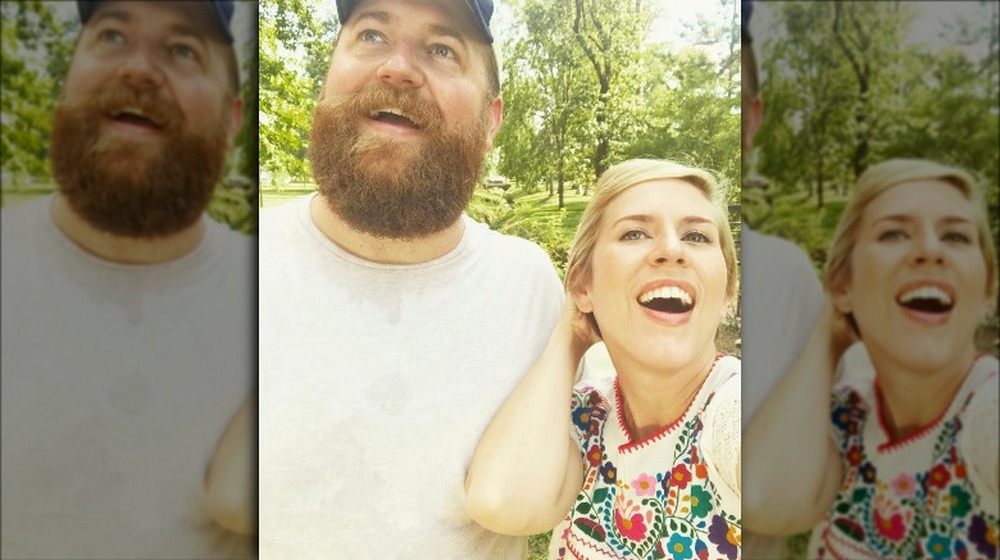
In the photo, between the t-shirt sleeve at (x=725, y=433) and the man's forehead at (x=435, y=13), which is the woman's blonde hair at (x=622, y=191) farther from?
the man's forehead at (x=435, y=13)

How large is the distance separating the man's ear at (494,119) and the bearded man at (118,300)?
1046 millimetres

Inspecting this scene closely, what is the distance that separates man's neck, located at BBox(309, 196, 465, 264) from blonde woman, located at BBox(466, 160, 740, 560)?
1.63 feet

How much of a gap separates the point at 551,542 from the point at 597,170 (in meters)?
1.44

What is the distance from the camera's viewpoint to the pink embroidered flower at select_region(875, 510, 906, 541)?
2967mm

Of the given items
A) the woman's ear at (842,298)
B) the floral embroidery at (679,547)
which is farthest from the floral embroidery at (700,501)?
the woman's ear at (842,298)

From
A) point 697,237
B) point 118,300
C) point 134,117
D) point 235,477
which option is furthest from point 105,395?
point 697,237

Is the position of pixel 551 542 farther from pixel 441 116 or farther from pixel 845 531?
pixel 441 116

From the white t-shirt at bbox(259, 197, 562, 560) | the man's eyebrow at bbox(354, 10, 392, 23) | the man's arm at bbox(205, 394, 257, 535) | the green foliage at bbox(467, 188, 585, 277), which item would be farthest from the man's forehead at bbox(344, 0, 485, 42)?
the man's arm at bbox(205, 394, 257, 535)

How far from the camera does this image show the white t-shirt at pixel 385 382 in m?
3.09

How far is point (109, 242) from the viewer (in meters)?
3.07

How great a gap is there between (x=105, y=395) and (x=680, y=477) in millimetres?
2200

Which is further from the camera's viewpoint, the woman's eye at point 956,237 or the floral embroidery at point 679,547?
the floral embroidery at point 679,547

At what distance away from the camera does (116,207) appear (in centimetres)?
306

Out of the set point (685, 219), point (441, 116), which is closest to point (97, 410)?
point (441, 116)
